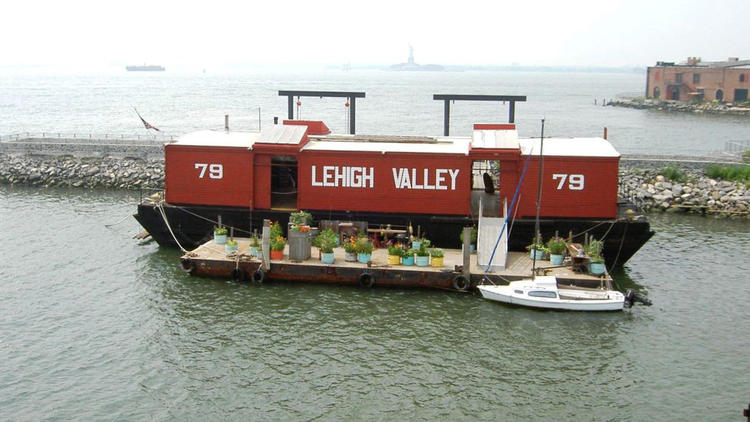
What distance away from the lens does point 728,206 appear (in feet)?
138

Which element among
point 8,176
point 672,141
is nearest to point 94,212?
point 8,176

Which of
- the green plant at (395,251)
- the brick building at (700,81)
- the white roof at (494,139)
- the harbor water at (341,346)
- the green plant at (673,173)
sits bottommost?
the harbor water at (341,346)

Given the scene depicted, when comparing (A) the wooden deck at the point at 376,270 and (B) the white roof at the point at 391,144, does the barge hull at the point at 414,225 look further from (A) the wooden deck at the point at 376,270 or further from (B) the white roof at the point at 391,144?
(B) the white roof at the point at 391,144

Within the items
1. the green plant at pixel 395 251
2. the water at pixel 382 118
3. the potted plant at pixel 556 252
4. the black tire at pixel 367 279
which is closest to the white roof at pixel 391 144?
the green plant at pixel 395 251

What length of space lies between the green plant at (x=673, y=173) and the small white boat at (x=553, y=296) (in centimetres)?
2372

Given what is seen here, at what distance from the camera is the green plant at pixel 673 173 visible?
47438mm

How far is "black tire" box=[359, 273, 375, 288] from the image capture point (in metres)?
27.6

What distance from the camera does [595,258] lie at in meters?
27.3

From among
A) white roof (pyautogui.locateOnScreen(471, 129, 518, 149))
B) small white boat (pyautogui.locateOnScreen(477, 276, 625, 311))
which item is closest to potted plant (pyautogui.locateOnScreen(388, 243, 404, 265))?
small white boat (pyautogui.locateOnScreen(477, 276, 625, 311))

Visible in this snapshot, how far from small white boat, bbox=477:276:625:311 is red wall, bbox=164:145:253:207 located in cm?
1132

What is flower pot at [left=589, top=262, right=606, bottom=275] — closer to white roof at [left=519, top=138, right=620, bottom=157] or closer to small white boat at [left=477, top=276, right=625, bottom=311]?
small white boat at [left=477, top=276, right=625, bottom=311]

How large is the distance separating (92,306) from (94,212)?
617 inches

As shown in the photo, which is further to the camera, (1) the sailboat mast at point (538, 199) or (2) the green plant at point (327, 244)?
(2) the green plant at point (327, 244)

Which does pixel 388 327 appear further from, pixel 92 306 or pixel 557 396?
pixel 92 306
